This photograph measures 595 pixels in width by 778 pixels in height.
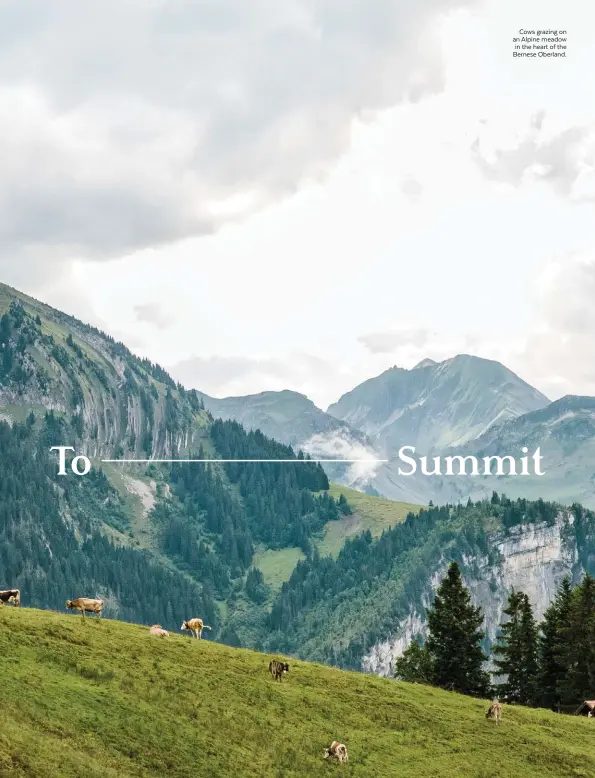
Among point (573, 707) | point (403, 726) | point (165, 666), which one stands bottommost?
point (573, 707)

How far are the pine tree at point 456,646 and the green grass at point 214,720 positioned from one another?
30024 millimetres

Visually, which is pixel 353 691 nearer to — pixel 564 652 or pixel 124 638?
pixel 124 638

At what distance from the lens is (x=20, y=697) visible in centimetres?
5238

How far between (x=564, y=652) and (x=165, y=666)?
58868 millimetres

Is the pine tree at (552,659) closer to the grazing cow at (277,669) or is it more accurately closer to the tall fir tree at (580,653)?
the tall fir tree at (580,653)

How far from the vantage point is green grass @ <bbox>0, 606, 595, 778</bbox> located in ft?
167

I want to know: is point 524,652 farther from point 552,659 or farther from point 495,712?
point 495,712

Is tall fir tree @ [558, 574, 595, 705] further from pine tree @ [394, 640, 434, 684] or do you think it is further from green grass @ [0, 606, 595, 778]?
green grass @ [0, 606, 595, 778]

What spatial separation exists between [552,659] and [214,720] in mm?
64468

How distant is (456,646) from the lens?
10875cm

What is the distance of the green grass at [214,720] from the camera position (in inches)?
2005

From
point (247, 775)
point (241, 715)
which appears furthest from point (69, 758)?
point (241, 715)

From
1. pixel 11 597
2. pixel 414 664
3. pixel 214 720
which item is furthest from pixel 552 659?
pixel 214 720

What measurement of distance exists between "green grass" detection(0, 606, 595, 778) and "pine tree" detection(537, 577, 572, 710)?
108ft
